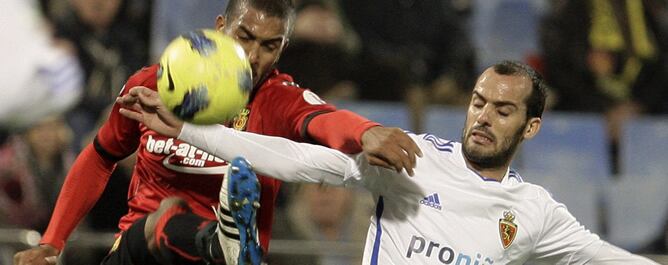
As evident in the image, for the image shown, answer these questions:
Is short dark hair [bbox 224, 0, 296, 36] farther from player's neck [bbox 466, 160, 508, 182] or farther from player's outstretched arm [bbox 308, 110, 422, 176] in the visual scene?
player's neck [bbox 466, 160, 508, 182]

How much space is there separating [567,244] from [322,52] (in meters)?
3.13

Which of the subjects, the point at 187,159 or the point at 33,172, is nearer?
the point at 187,159

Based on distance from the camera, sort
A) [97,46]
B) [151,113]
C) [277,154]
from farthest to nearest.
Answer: [97,46], [277,154], [151,113]

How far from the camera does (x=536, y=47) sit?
23.9ft

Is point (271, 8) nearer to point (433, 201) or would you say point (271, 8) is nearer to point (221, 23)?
point (221, 23)

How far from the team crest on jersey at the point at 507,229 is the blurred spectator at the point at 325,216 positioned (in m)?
2.49

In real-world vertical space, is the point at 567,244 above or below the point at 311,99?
below

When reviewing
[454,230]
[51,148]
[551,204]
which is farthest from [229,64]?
[51,148]

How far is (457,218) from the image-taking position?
3.89 meters

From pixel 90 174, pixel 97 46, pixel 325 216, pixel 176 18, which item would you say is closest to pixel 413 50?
pixel 325 216

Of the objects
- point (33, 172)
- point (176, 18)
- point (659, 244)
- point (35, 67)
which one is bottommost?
point (659, 244)

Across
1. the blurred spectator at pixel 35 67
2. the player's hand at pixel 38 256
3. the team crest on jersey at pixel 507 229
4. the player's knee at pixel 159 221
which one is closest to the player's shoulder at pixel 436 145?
the team crest on jersey at pixel 507 229

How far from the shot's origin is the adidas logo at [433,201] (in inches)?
153

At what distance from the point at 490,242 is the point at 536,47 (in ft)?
11.8
